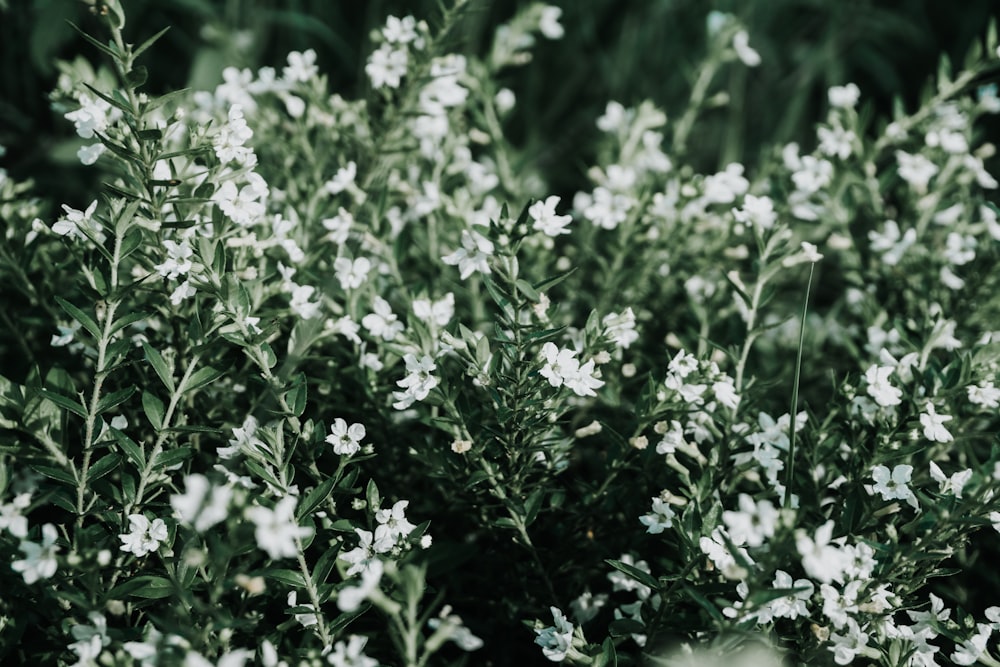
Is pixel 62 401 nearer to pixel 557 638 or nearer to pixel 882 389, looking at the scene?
pixel 557 638

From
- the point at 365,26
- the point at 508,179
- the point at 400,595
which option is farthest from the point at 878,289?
→ the point at 365,26

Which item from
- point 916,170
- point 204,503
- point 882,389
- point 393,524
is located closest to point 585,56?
point 916,170

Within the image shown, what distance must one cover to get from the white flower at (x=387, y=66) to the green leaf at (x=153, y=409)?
3.31 ft

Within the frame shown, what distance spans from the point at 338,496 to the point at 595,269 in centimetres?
110

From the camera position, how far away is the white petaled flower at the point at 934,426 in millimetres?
1646

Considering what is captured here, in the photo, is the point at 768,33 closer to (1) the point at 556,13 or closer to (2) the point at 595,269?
(1) the point at 556,13

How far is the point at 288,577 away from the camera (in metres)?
1.53

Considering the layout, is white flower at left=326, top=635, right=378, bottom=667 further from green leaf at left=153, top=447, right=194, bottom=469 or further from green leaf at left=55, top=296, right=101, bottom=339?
green leaf at left=55, top=296, right=101, bottom=339

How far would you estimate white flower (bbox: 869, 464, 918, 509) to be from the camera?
1598 mm

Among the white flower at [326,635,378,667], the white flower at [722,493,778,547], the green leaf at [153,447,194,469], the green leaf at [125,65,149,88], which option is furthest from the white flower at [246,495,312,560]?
the green leaf at [125,65,149,88]

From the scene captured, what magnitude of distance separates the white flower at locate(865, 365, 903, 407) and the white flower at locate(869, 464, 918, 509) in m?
0.13

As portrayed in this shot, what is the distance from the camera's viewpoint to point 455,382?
5.78ft

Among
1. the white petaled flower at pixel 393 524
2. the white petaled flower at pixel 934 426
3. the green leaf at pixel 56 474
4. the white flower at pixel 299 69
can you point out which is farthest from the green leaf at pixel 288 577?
the white flower at pixel 299 69

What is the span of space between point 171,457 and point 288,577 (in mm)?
331
